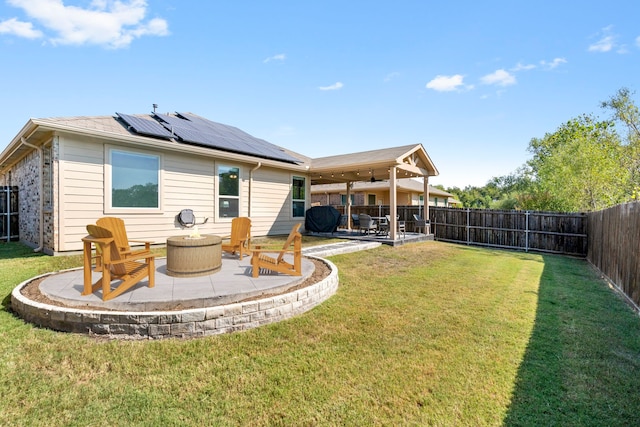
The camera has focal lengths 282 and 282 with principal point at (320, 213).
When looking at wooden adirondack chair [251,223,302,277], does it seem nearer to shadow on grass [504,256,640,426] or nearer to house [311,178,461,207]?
shadow on grass [504,256,640,426]

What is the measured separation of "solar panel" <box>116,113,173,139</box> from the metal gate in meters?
6.08

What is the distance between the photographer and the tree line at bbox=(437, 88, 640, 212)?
44.4 feet

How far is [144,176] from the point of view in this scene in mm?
7535

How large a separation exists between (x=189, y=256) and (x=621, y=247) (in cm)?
785

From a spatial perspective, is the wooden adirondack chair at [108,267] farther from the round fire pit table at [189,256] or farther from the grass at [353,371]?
the grass at [353,371]

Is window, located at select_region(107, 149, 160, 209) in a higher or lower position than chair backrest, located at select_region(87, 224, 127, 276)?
higher

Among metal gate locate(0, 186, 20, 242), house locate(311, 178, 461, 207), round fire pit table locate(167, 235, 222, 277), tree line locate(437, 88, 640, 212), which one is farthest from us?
house locate(311, 178, 461, 207)

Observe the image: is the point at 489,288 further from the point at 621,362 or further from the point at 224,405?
the point at 224,405

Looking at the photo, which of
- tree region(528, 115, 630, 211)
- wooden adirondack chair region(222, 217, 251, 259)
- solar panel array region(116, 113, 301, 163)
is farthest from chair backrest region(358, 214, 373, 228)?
tree region(528, 115, 630, 211)

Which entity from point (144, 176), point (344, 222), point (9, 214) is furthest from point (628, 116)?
point (9, 214)

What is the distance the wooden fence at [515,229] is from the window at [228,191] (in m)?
9.36

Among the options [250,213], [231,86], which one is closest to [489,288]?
[250,213]

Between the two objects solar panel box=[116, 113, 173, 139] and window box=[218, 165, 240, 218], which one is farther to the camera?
window box=[218, 165, 240, 218]

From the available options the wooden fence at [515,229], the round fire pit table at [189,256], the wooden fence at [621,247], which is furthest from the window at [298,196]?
the wooden fence at [621,247]
